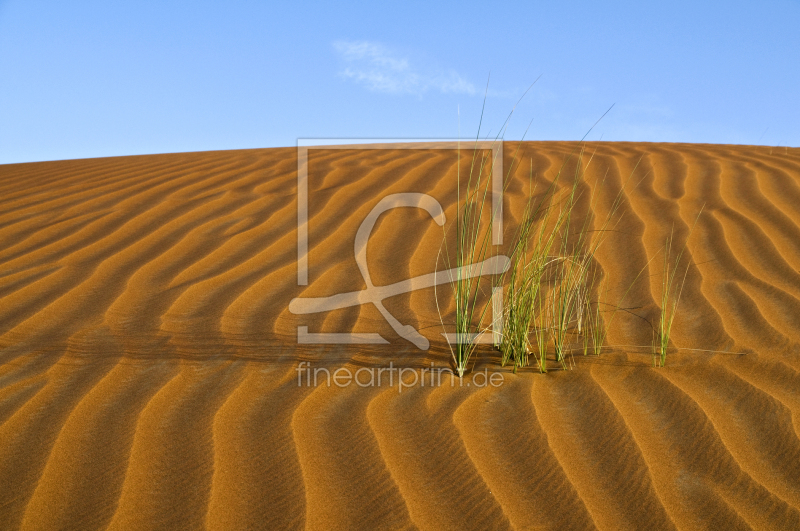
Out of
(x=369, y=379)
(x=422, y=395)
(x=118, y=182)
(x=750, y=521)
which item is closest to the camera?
(x=750, y=521)

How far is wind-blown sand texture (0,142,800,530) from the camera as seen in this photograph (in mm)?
1376

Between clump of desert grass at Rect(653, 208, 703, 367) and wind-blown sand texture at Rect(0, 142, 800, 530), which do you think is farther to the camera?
clump of desert grass at Rect(653, 208, 703, 367)

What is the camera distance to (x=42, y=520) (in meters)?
1.33

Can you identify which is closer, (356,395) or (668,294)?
(356,395)

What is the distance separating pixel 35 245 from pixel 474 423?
109 inches

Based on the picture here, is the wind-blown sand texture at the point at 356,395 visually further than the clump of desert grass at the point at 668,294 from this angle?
No

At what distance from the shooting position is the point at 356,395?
186cm

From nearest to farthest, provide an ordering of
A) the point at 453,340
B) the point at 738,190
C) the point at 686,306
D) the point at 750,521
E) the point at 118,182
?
the point at 750,521 < the point at 453,340 < the point at 686,306 < the point at 738,190 < the point at 118,182

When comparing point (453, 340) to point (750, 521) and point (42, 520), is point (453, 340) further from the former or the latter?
point (42, 520)

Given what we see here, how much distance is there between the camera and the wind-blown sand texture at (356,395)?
4.51 ft

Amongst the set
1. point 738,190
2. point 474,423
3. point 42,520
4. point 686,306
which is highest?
point 738,190

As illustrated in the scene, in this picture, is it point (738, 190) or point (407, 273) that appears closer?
point (407, 273)

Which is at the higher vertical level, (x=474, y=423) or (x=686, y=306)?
(x=686, y=306)

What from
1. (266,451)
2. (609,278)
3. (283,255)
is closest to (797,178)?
(609,278)
